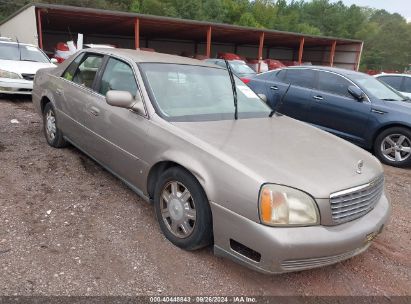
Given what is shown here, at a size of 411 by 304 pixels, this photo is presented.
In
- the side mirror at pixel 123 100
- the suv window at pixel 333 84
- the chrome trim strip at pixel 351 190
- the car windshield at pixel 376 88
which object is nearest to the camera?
the chrome trim strip at pixel 351 190

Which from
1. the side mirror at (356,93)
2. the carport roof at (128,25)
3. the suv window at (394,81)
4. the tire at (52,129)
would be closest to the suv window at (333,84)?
the side mirror at (356,93)

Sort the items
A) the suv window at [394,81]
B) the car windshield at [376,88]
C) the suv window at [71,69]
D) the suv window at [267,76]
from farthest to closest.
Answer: the suv window at [394,81] → the suv window at [267,76] → the car windshield at [376,88] → the suv window at [71,69]

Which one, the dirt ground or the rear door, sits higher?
the rear door

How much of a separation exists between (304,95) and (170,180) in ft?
15.7

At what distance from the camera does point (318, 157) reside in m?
2.84

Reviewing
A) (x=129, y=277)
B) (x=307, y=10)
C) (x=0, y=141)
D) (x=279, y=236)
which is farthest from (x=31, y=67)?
(x=307, y=10)

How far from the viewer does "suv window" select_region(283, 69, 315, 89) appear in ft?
23.3

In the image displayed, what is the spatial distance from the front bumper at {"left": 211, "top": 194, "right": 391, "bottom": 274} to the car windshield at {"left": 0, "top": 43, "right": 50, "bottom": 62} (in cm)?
894

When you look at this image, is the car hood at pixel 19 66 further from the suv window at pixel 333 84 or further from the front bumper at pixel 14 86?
the suv window at pixel 333 84

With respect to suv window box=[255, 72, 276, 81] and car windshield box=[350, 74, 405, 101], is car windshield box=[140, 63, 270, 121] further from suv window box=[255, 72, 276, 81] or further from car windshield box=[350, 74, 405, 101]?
suv window box=[255, 72, 276, 81]

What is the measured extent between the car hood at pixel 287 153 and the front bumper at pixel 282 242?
278mm

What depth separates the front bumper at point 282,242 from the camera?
2.29m

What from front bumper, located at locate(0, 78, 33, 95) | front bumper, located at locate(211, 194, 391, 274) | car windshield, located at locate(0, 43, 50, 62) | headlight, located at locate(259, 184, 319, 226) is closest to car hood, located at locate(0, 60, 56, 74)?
front bumper, located at locate(0, 78, 33, 95)

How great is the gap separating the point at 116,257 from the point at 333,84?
5364 millimetres
